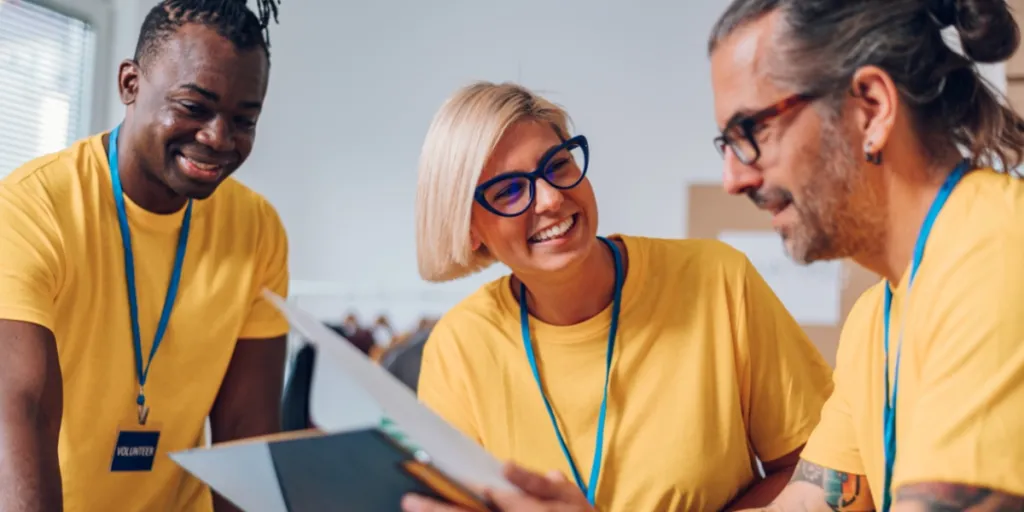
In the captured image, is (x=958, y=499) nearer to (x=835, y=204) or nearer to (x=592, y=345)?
(x=835, y=204)

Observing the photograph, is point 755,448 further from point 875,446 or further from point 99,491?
point 99,491

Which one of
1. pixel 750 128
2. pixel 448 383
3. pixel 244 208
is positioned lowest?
pixel 448 383

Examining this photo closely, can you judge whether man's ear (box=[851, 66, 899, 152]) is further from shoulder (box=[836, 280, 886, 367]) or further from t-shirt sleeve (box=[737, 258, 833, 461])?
t-shirt sleeve (box=[737, 258, 833, 461])

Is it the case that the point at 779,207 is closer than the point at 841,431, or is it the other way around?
the point at 779,207

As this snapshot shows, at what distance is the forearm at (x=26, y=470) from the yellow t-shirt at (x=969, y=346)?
1097 millimetres

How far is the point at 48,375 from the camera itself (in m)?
1.31

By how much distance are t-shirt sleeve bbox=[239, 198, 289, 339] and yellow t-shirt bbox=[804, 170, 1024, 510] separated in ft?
3.99

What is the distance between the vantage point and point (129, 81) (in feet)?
5.43

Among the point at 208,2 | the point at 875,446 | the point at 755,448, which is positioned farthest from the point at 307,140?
the point at 875,446

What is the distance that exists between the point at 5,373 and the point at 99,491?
0.35m

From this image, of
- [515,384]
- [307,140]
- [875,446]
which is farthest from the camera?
[307,140]

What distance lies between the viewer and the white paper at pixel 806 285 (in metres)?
2.89

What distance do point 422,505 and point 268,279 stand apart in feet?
3.29

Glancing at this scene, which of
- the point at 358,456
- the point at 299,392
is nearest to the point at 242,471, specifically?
the point at 358,456
